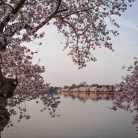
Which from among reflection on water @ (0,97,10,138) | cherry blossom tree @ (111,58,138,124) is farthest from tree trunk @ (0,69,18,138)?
cherry blossom tree @ (111,58,138,124)

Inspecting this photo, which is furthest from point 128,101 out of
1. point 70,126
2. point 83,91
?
point 83,91

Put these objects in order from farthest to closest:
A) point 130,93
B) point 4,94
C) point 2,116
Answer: point 130,93, point 4,94, point 2,116

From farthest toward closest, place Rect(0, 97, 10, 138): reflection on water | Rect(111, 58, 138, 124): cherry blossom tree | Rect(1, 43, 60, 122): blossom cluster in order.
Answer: Rect(111, 58, 138, 124): cherry blossom tree → Rect(0, 97, 10, 138): reflection on water → Rect(1, 43, 60, 122): blossom cluster

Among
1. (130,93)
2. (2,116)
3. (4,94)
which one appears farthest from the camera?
(130,93)

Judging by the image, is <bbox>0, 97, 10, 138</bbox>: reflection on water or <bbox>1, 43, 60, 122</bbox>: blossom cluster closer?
<bbox>1, 43, 60, 122</bbox>: blossom cluster

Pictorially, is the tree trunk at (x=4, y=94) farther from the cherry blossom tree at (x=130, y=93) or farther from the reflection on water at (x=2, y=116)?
the cherry blossom tree at (x=130, y=93)

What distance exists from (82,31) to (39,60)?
4735 millimetres

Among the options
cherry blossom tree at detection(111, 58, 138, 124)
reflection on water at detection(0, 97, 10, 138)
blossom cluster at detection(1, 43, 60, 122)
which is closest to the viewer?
blossom cluster at detection(1, 43, 60, 122)

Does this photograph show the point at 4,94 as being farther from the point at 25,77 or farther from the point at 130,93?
the point at 130,93

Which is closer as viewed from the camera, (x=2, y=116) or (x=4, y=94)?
(x=2, y=116)

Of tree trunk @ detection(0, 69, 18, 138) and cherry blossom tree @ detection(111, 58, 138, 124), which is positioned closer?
tree trunk @ detection(0, 69, 18, 138)

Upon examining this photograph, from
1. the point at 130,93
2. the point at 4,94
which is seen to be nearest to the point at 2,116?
the point at 4,94

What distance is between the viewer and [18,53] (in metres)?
3.99

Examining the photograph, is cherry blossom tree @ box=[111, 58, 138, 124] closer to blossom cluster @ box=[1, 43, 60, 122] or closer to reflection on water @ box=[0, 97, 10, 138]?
blossom cluster @ box=[1, 43, 60, 122]
